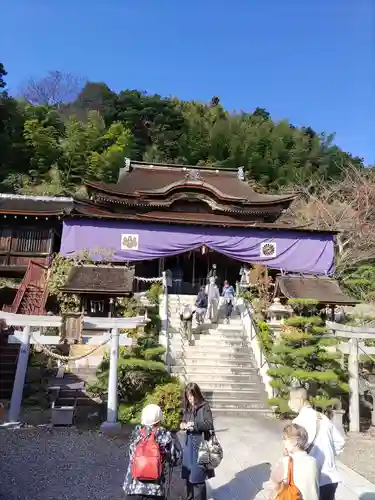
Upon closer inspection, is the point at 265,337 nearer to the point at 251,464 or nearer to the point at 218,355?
the point at 218,355

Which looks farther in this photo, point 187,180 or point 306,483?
point 187,180

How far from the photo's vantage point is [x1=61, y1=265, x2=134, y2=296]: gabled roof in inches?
549

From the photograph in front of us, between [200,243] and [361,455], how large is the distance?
39.4 ft

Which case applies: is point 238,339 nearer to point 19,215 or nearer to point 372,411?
point 372,411

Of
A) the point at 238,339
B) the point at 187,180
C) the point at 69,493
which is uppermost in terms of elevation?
the point at 187,180

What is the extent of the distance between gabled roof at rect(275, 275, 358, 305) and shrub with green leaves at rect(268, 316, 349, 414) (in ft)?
15.5

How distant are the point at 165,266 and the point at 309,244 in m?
6.90

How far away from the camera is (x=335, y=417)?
865cm

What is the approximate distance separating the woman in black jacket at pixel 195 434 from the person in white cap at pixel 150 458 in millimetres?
526

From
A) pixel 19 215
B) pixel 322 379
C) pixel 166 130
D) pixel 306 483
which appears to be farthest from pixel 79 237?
pixel 166 130

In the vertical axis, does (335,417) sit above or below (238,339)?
below

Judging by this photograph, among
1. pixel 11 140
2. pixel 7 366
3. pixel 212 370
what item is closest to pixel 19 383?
pixel 7 366

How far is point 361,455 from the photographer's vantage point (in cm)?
748

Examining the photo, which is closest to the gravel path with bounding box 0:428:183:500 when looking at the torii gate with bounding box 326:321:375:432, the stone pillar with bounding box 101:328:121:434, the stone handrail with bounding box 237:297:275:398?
the stone pillar with bounding box 101:328:121:434
